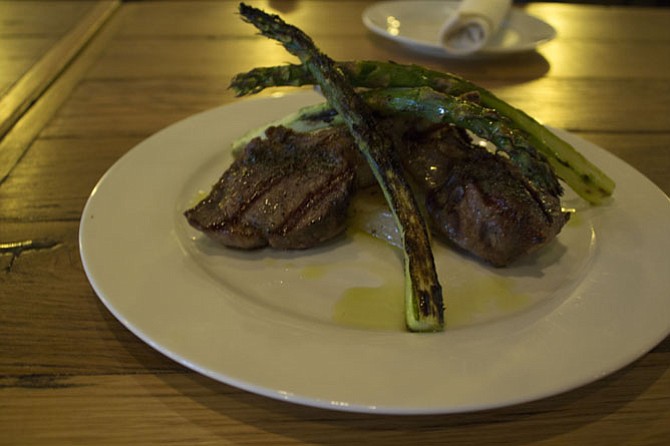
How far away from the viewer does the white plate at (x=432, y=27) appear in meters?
3.45

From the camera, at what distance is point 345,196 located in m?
1.88

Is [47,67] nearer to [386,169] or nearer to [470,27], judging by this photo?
[386,169]

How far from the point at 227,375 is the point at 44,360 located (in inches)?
20.8

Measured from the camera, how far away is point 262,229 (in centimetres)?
183

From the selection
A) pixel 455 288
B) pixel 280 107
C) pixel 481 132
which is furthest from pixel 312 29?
pixel 455 288

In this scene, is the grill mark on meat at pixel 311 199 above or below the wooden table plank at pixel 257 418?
above

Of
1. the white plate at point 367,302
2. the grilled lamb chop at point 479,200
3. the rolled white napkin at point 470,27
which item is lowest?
the white plate at point 367,302

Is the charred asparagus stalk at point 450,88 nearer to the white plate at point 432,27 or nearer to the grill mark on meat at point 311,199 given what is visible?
the grill mark on meat at point 311,199

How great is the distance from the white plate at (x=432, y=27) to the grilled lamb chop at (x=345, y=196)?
1597 millimetres

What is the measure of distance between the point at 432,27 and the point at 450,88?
2091 mm

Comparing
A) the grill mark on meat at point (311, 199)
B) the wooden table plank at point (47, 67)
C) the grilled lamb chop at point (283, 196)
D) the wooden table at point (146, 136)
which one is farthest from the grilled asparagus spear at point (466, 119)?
the wooden table plank at point (47, 67)

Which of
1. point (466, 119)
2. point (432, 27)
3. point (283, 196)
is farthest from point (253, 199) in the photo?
point (432, 27)

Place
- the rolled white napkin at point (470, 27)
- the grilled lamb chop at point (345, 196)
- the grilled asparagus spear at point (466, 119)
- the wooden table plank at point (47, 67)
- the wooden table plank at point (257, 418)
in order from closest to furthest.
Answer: the wooden table plank at point (257, 418) → the grilled asparagus spear at point (466, 119) → the grilled lamb chop at point (345, 196) → the wooden table plank at point (47, 67) → the rolled white napkin at point (470, 27)

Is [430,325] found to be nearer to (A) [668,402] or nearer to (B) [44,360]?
(A) [668,402]
